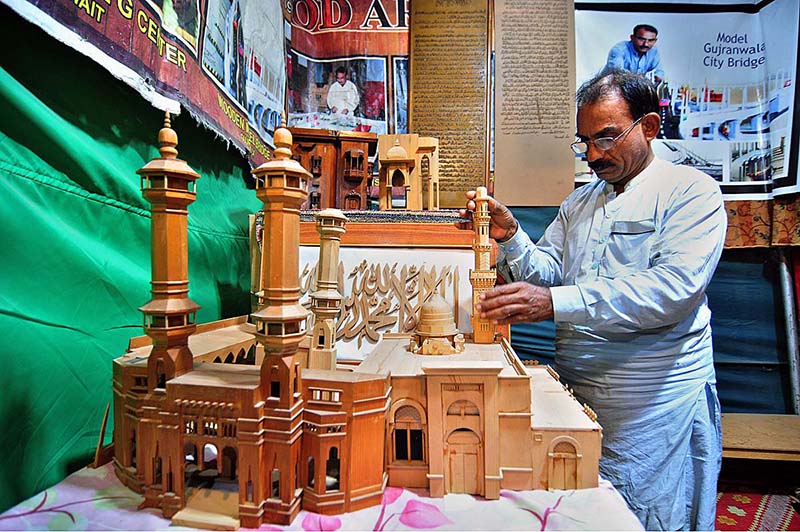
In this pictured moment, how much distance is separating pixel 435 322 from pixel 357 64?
8.00ft

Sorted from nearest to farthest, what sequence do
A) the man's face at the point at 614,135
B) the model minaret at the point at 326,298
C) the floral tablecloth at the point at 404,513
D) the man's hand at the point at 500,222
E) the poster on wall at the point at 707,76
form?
1. the floral tablecloth at the point at 404,513
2. the model minaret at the point at 326,298
3. the man's face at the point at 614,135
4. the man's hand at the point at 500,222
5. the poster on wall at the point at 707,76

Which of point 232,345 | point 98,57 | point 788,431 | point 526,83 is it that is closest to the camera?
point 98,57

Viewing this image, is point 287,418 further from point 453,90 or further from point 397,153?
point 453,90

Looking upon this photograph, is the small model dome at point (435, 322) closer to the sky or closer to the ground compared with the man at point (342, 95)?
closer to the ground

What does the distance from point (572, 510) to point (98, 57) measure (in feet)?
5.58

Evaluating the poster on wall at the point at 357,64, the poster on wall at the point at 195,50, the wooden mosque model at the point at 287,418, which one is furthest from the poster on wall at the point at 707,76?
the wooden mosque model at the point at 287,418

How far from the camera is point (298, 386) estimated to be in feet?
2.97

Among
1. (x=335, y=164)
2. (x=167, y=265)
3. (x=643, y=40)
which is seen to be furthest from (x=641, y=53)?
(x=167, y=265)

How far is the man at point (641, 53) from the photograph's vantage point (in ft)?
10.1

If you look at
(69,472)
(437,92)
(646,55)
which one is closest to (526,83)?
(437,92)

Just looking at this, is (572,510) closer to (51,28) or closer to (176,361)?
(176,361)

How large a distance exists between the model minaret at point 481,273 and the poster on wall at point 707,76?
5.95 ft

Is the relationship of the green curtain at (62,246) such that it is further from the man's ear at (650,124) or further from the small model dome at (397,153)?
the man's ear at (650,124)

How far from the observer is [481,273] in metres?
1.51
